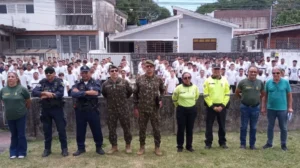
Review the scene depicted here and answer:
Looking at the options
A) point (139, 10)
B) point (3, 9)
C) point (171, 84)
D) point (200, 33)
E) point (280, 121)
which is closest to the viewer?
point (280, 121)

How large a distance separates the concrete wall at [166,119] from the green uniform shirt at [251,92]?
4.47ft

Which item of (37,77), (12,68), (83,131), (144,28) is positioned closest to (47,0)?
(144,28)

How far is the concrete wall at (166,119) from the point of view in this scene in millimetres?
6906

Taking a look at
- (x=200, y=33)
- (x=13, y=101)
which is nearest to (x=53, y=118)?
(x=13, y=101)

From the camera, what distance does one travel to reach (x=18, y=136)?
18.5ft

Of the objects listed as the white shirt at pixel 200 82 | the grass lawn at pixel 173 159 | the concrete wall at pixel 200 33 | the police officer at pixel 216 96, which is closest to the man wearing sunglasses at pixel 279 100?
the grass lawn at pixel 173 159

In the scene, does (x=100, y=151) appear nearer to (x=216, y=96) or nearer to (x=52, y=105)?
(x=52, y=105)

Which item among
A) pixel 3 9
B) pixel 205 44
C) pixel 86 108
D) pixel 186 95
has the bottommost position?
pixel 86 108

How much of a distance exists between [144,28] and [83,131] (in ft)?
62.1

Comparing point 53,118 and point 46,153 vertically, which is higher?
point 53,118

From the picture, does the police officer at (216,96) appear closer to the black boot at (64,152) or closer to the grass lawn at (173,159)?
the grass lawn at (173,159)

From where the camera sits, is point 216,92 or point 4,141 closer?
point 216,92

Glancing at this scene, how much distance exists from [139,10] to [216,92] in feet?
172

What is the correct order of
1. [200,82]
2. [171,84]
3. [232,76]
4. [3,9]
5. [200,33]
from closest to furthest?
[171,84], [200,82], [232,76], [200,33], [3,9]
